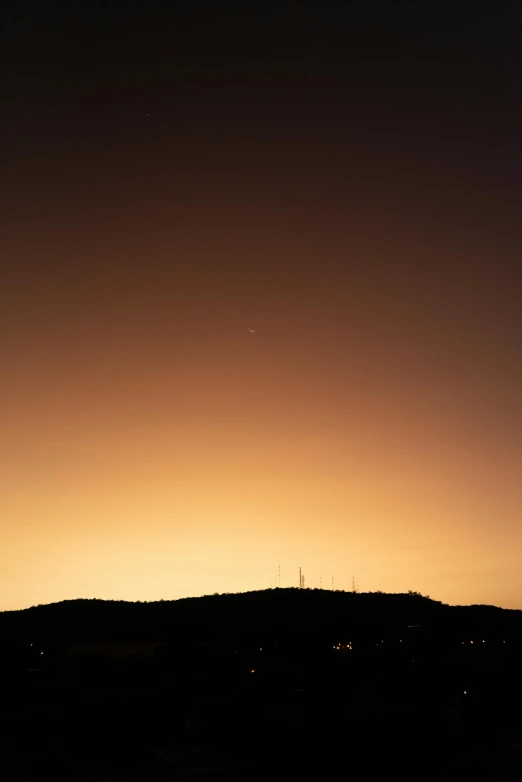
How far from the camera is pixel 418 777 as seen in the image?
15.5m

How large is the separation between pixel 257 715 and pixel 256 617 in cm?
6655

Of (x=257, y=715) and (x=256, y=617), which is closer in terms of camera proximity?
(x=257, y=715)

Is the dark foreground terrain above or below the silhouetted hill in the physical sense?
below

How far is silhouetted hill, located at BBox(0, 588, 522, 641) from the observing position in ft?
214

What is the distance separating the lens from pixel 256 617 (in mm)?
84062

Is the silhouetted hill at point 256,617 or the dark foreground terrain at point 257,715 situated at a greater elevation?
the silhouetted hill at point 256,617

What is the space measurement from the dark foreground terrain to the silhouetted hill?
89.6 ft

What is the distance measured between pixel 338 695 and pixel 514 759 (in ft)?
19.8

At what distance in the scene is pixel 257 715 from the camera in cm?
1953

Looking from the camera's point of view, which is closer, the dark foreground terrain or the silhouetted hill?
the dark foreground terrain

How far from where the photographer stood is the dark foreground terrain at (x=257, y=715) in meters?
16.2

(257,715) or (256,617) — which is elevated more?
(256,617)

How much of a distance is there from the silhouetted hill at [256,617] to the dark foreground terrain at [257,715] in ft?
89.6

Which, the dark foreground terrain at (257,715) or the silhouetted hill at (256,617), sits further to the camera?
the silhouetted hill at (256,617)
